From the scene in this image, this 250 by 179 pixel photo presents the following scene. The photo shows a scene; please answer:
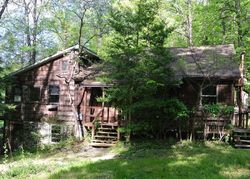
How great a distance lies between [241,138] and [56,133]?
39.4 ft

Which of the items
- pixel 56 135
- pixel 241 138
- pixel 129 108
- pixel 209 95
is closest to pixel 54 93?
pixel 56 135

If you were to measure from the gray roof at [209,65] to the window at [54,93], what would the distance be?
326 inches

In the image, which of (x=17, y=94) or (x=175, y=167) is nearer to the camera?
(x=175, y=167)

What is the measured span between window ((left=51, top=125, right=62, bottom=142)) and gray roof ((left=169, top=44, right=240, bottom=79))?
8922 millimetres

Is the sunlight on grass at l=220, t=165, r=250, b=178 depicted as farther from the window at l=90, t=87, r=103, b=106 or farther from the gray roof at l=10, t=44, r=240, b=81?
the window at l=90, t=87, r=103, b=106

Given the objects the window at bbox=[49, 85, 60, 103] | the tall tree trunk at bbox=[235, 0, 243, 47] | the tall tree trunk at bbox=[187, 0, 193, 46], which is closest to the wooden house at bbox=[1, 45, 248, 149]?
the window at bbox=[49, 85, 60, 103]

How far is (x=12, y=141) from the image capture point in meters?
24.9

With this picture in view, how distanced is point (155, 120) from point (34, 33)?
23.1 meters

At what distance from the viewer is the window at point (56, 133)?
23.2 m

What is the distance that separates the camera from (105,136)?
19.8 metres

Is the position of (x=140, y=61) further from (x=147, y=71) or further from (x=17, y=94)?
(x=17, y=94)

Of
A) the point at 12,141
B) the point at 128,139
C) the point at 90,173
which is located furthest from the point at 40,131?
the point at 90,173

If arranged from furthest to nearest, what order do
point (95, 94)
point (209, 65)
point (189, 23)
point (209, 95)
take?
point (189, 23) < point (95, 94) < point (209, 95) < point (209, 65)

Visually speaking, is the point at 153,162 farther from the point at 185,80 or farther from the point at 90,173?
the point at 185,80
